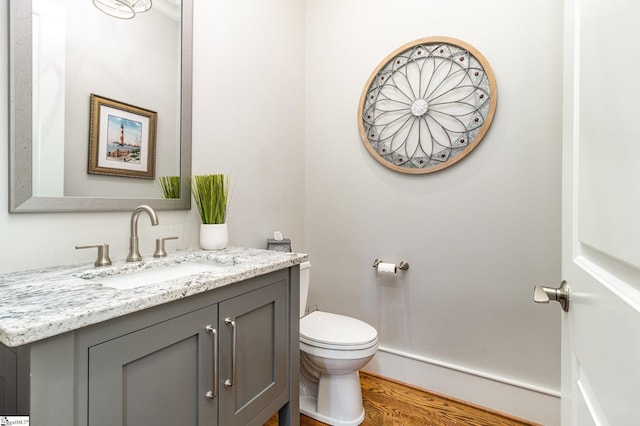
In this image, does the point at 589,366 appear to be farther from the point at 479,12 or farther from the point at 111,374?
the point at 479,12

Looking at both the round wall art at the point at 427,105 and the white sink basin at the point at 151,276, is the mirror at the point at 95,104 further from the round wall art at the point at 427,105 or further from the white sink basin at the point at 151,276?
the round wall art at the point at 427,105

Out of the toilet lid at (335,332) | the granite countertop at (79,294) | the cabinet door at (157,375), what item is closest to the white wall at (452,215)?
the toilet lid at (335,332)

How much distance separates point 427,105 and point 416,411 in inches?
68.1

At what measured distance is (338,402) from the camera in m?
1.55

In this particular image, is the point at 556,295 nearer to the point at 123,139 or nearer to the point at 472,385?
the point at 472,385

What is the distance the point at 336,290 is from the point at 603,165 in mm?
1836

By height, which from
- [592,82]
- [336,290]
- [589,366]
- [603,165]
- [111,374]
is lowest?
[336,290]

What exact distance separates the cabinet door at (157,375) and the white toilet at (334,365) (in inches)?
24.7

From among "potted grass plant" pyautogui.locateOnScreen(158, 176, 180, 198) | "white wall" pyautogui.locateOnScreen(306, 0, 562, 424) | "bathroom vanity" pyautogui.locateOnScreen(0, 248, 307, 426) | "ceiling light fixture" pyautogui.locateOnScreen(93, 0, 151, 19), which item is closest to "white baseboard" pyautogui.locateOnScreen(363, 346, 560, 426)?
"white wall" pyautogui.locateOnScreen(306, 0, 562, 424)

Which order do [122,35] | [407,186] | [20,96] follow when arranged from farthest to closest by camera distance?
[407,186] < [122,35] < [20,96]

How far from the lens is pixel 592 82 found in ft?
1.71

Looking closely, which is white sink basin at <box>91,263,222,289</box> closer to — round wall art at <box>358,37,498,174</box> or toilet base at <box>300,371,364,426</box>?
toilet base at <box>300,371,364,426</box>

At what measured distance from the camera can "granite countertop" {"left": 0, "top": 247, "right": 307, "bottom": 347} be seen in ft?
1.96

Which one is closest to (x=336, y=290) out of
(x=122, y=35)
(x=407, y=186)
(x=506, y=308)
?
(x=407, y=186)
